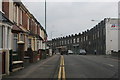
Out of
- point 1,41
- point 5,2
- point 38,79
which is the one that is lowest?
point 38,79

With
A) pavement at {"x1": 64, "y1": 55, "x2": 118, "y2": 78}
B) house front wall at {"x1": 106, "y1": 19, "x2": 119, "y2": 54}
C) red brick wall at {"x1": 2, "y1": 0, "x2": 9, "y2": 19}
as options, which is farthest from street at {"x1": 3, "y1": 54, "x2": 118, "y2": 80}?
house front wall at {"x1": 106, "y1": 19, "x2": 119, "y2": 54}

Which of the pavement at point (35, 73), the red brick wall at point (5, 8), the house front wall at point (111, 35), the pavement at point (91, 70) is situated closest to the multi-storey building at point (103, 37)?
the house front wall at point (111, 35)

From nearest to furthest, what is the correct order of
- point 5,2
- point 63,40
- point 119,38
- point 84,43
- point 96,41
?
point 5,2 < point 119,38 < point 96,41 < point 84,43 < point 63,40

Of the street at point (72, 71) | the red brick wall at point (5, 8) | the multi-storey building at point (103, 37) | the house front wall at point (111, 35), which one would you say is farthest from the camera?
the multi-storey building at point (103, 37)

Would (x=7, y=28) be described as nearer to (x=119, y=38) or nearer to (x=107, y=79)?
(x=107, y=79)

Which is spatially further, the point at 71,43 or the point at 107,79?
the point at 71,43

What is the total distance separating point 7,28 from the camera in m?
14.7

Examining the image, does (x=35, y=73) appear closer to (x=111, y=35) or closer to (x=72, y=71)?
(x=72, y=71)

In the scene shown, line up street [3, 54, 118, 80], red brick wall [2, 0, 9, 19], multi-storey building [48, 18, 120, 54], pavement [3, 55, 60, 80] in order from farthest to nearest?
multi-storey building [48, 18, 120, 54]
red brick wall [2, 0, 9, 19]
street [3, 54, 118, 80]
pavement [3, 55, 60, 80]

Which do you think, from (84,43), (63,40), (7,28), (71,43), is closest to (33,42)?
(7,28)

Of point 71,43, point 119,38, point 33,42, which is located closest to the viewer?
point 33,42

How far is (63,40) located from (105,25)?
64054mm

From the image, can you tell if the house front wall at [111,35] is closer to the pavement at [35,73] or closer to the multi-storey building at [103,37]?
the multi-storey building at [103,37]

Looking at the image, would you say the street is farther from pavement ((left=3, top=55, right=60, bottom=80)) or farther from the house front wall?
the house front wall
